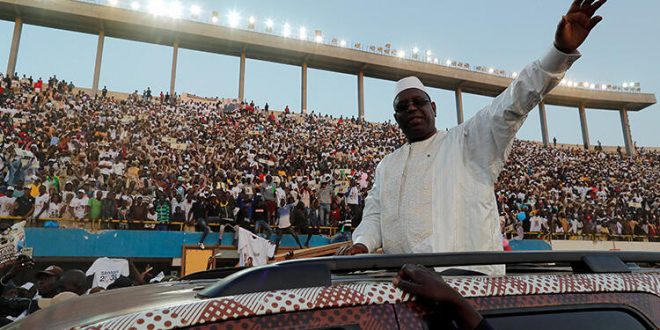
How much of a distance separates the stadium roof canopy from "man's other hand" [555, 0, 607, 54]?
104ft

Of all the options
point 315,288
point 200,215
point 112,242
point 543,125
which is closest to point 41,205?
point 112,242

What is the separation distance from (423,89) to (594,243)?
17700 millimetres

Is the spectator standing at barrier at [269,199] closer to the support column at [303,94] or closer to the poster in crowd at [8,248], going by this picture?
the poster in crowd at [8,248]

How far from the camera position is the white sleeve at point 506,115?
6.20 feet

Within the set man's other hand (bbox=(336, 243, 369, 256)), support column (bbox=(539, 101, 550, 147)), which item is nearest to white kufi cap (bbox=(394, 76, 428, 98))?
man's other hand (bbox=(336, 243, 369, 256))

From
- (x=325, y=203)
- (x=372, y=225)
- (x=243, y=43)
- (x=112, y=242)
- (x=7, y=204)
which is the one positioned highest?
(x=243, y=43)

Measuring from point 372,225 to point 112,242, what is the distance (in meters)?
11.1

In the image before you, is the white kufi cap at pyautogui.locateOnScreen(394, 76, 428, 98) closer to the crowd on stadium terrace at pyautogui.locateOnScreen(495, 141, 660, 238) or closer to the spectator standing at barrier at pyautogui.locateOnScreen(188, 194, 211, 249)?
the spectator standing at barrier at pyautogui.locateOnScreen(188, 194, 211, 249)

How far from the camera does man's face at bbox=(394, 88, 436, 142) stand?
239 centimetres

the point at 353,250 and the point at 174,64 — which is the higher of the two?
the point at 174,64

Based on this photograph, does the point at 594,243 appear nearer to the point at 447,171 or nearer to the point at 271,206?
the point at 271,206

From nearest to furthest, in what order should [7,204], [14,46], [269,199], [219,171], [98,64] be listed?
[7,204], [269,199], [219,171], [14,46], [98,64]

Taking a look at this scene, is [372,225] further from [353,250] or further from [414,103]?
[414,103]

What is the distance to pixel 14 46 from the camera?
93.9 feet
